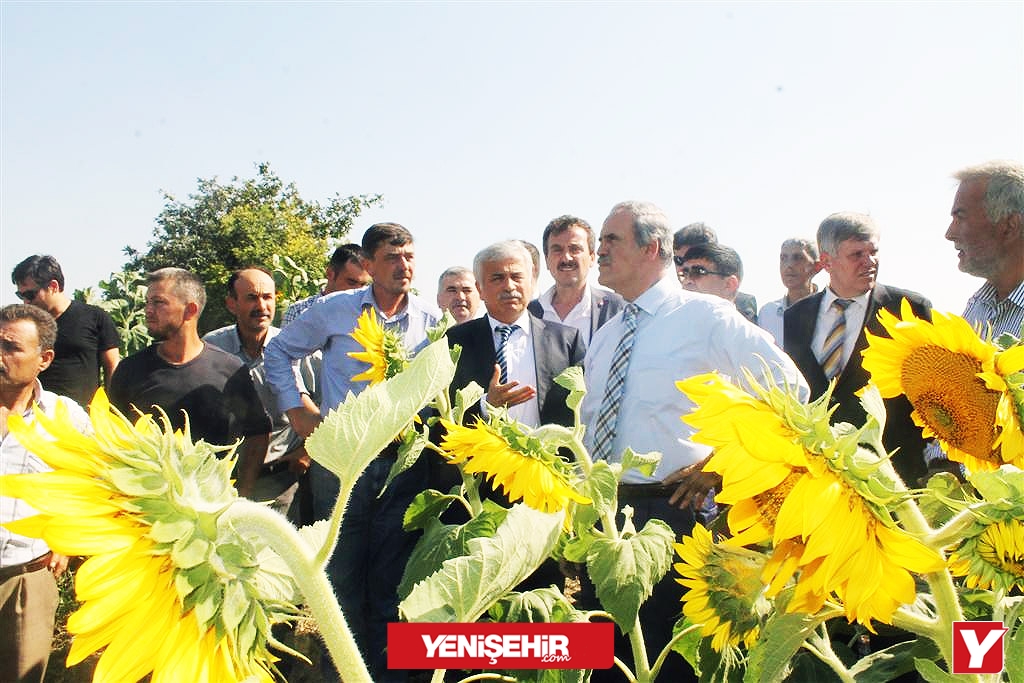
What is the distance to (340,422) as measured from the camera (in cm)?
60

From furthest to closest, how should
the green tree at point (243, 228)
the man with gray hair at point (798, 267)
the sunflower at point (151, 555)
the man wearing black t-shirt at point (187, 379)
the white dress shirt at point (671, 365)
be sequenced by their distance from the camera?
1. the green tree at point (243, 228)
2. the man with gray hair at point (798, 267)
3. the man wearing black t-shirt at point (187, 379)
4. the white dress shirt at point (671, 365)
5. the sunflower at point (151, 555)

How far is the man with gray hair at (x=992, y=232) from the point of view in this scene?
7.79 ft

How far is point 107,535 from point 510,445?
764 mm

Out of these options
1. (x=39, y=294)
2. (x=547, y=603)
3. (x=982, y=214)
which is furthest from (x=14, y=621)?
(x=982, y=214)

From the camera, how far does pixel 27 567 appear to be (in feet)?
9.62

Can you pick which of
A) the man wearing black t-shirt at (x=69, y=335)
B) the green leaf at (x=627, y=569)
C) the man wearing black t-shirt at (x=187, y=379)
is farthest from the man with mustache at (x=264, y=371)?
the green leaf at (x=627, y=569)

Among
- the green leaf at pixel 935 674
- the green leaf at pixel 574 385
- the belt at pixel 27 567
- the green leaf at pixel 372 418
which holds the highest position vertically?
the green leaf at pixel 372 418

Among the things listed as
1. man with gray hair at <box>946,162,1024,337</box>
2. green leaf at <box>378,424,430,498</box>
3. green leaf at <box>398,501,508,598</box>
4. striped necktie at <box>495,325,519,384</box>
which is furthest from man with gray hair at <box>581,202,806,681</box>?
green leaf at <box>378,424,430,498</box>

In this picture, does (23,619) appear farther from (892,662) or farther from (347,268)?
(892,662)

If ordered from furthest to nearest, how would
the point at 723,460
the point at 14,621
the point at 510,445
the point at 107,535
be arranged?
the point at 14,621 < the point at 510,445 < the point at 723,460 < the point at 107,535

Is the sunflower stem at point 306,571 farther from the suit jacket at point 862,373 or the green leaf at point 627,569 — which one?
the suit jacket at point 862,373

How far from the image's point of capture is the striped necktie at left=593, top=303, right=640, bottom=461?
2705mm

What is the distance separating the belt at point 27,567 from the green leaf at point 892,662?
2.83 meters

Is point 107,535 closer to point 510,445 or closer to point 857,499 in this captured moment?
point 857,499
